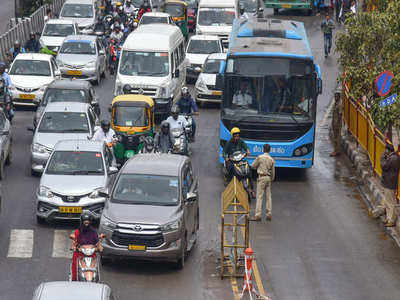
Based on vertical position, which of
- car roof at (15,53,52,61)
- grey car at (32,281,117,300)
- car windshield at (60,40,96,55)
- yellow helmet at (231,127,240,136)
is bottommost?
car windshield at (60,40,96,55)

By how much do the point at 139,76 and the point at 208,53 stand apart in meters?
8.17

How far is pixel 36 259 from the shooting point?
59.2 ft

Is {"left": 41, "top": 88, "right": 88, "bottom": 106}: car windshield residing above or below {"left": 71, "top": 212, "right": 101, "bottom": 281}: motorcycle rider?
below

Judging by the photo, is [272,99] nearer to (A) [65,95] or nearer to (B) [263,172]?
(B) [263,172]

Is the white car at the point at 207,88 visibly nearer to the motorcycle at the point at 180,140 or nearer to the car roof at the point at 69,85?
the car roof at the point at 69,85

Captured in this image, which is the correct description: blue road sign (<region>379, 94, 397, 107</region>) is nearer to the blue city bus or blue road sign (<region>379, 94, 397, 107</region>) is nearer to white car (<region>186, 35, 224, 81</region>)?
the blue city bus

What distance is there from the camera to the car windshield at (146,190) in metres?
17.6

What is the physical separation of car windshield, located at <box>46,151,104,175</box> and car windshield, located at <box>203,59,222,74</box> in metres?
14.3

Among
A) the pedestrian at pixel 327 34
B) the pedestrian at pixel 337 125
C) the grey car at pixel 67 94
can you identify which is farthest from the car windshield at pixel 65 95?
the pedestrian at pixel 327 34

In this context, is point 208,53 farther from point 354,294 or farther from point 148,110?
point 354,294

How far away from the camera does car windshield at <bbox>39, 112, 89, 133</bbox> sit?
2462 centimetres

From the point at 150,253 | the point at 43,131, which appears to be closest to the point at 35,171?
the point at 43,131

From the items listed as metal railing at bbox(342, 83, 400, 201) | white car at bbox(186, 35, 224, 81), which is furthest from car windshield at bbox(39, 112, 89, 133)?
white car at bbox(186, 35, 224, 81)

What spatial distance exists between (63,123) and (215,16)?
2225 cm
